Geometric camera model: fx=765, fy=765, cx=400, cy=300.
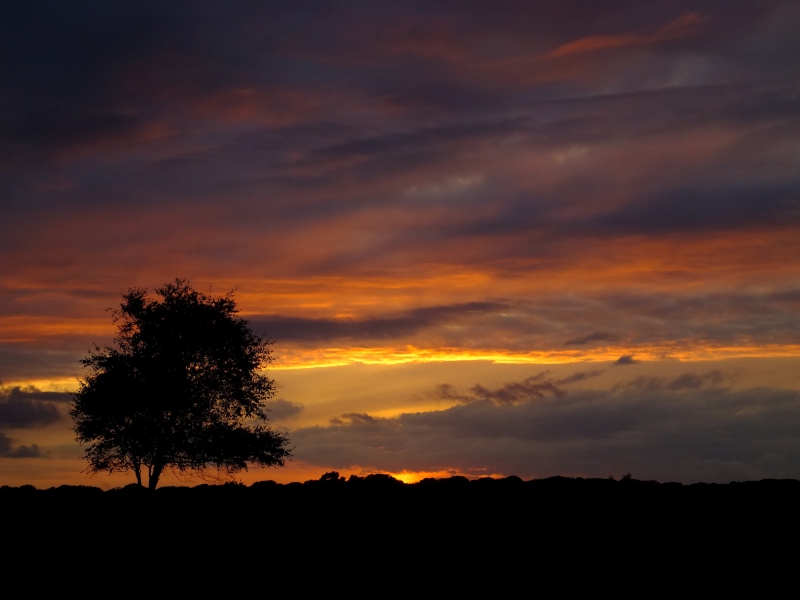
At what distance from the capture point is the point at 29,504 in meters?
26.3

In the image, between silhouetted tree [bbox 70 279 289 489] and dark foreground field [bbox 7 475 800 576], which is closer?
dark foreground field [bbox 7 475 800 576]

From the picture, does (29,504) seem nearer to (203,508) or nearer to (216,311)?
(203,508)

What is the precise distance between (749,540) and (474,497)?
788 cm

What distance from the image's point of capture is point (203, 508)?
79.8 ft

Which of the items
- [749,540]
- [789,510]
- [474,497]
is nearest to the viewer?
[749,540]

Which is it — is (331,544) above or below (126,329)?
below

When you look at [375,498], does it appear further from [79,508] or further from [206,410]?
[206,410]

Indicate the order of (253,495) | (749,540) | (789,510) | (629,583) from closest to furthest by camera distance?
1. (629,583)
2. (749,540)
3. (789,510)
4. (253,495)

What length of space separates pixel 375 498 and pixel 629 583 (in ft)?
28.4

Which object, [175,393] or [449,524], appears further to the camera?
[175,393]

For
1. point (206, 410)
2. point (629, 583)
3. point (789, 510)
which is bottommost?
point (629, 583)

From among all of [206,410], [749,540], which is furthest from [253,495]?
[206,410]

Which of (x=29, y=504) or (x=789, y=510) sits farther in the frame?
(x=29, y=504)

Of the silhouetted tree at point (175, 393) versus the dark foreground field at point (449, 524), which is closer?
the dark foreground field at point (449, 524)
